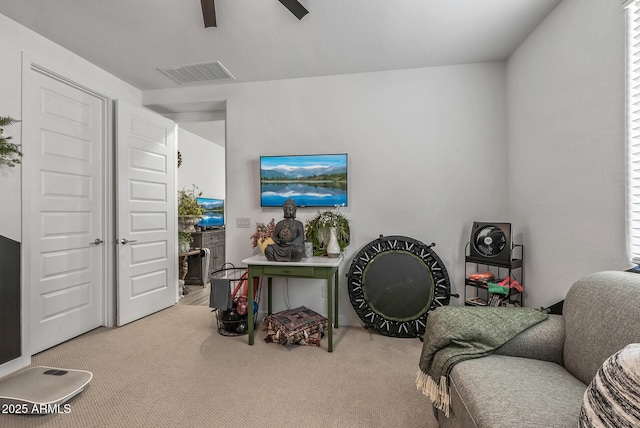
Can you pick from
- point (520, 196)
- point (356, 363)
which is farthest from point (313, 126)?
point (356, 363)

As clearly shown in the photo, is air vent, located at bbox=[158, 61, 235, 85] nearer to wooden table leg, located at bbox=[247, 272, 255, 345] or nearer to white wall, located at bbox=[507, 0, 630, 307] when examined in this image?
wooden table leg, located at bbox=[247, 272, 255, 345]

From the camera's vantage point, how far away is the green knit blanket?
138cm

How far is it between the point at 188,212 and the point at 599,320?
4.69 meters

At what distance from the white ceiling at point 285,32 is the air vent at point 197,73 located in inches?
3.1

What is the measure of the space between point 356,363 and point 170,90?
3.53m

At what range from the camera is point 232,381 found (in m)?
2.04

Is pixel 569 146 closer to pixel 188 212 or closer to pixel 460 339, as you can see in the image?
pixel 460 339

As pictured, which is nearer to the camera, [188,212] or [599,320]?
[599,320]

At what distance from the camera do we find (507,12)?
216 centimetres

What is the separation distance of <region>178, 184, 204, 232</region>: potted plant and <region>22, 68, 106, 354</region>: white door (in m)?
1.51

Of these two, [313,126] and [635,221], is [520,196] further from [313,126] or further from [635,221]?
[313,126]

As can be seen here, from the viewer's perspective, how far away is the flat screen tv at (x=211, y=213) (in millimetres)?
5108

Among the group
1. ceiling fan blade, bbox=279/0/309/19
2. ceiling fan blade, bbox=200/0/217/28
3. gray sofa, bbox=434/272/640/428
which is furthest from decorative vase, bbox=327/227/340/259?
ceiling fan blade, bbox=200/0/217/28

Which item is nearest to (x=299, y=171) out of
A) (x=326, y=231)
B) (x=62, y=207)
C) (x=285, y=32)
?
(x=326, y=231)
